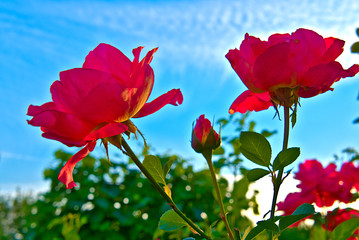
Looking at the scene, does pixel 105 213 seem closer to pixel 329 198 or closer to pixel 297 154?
pixel 329 198

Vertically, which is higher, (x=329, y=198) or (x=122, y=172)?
(x=122, y=172)

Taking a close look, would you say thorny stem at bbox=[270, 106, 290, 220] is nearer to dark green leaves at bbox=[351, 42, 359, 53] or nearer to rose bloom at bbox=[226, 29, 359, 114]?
rose bloom at bbox=[226, 29, 359, 114]

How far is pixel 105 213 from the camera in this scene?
2.16 meters

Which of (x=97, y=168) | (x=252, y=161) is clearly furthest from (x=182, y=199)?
(x=252, y=161)

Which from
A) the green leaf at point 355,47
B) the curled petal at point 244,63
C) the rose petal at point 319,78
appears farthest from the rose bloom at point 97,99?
the green leaf at point 355,47

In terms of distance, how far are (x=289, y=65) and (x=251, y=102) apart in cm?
13

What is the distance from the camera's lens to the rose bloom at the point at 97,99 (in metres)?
0.52

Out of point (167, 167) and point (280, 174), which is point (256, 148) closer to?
point (280, 174)

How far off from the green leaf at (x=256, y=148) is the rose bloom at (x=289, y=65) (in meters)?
0.08

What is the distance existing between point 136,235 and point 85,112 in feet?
5.41

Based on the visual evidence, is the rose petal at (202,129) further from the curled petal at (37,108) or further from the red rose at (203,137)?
the curled petal at (37,108)

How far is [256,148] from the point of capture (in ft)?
1.79

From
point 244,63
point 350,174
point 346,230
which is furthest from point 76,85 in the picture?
point 350,174

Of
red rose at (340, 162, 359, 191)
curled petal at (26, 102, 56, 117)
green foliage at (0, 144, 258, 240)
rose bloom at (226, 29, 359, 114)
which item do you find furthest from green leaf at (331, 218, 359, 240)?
green foliage at (0, 144, 258, 240)
